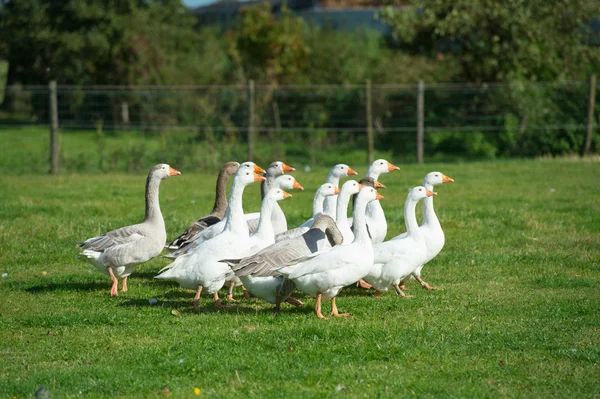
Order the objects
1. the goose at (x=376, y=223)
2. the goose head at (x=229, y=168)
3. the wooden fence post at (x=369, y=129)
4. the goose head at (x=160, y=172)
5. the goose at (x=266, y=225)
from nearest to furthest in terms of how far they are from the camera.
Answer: the goose at (x=266, y=225), the goose head at (x=160, y=172), the goose at (x=376, y=223), the goose head at (x=229, y=168), the wooden fence post at (x=369, y=129)

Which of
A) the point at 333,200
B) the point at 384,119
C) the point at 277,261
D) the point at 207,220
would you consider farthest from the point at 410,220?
the point at 384,119

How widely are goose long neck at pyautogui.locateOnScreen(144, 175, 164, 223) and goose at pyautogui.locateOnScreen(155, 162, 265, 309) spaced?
83cm

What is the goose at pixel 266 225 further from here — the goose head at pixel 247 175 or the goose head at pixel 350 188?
the goose head at pixel 350 188

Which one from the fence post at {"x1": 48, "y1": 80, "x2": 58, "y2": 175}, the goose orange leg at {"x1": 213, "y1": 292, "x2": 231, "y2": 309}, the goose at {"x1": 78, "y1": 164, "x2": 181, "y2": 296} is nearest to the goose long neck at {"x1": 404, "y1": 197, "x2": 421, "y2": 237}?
the goose orange leg at {"x1": 213, "y1": 292, "x2": 231, "y2": 309}

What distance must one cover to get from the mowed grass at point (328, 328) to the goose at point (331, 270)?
1.00 feet

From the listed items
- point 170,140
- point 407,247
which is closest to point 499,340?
point 407,247

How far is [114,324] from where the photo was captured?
7.15 m

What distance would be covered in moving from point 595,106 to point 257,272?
1743 cm

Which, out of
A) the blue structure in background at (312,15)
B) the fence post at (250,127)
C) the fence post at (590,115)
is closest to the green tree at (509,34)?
Result: the fence post at (590,115)

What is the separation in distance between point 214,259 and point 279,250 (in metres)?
0.64

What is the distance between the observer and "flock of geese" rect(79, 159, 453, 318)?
7.26 meters

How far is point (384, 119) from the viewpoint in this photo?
23734mm

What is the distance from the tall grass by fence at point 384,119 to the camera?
69.2 ft

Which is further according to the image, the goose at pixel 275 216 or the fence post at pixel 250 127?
the fence post at pixel 250 127
